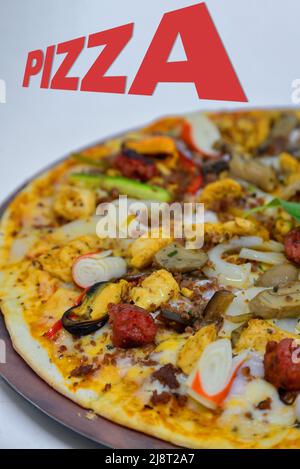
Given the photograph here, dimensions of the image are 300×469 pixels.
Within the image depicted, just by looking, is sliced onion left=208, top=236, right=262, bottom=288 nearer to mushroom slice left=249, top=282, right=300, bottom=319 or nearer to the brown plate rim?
mushroom slice left=249, top=282, right=300, bottom=319

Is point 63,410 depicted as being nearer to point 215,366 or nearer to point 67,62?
point 215,366

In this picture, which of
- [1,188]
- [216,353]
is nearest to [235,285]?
[216,353]

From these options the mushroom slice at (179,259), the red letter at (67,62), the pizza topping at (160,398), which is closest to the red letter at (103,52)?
the red letter at (67,62)

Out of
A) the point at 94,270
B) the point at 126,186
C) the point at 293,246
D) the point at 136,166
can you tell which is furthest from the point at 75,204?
the point at 293,246

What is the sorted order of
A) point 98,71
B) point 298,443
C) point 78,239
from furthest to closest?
point 98,71 → point 78,239 → point 298,443

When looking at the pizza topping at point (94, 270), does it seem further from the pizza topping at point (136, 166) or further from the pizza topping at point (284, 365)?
the pizza topping at point (284, 365)

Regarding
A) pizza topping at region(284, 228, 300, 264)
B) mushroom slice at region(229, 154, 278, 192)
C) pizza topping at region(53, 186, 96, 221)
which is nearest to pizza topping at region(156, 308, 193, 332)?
pizza topping at region(284, 228, 300, 264)
